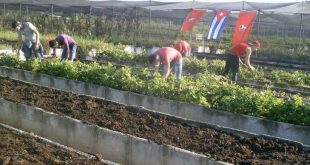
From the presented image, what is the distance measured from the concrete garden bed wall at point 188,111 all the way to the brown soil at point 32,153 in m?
2.88

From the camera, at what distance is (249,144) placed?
212 inches

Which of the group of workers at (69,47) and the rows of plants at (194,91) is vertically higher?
the group of workers at (69,47)

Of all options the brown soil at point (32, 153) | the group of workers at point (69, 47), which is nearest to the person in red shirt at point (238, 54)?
the group of workers at point (69, 47)

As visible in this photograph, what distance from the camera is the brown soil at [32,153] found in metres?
4.69

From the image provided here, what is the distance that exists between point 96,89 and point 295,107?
4.09m

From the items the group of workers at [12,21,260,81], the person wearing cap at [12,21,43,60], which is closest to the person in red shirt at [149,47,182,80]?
the group of workers at [12,21,260,81]

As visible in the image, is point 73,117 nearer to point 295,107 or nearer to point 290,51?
point 295,107

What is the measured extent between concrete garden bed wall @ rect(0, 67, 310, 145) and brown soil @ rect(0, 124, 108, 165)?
2.88 metres

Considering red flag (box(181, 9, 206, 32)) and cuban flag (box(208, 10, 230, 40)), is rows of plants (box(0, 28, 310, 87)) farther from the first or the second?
red flag (box(181, 9, 206, 32))

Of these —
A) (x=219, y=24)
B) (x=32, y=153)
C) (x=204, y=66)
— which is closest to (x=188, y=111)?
(x=32, y=153)

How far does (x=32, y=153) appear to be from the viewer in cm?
499

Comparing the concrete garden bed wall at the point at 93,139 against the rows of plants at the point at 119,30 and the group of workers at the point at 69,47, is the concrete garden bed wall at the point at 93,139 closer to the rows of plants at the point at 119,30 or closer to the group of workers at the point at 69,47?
the group of workers at the point at 69,47

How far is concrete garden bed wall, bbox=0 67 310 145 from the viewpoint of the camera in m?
6.48

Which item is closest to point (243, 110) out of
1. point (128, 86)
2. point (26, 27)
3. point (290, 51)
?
point (128, 86)
